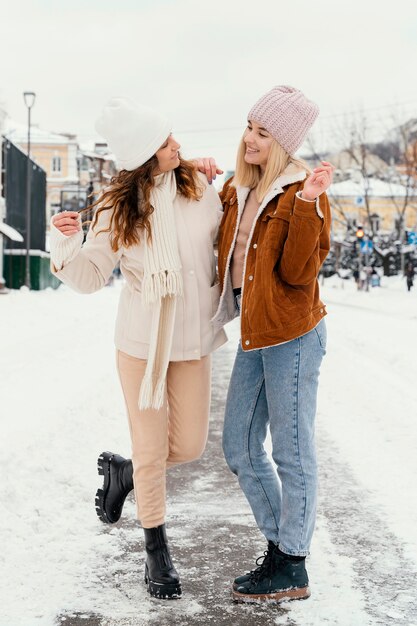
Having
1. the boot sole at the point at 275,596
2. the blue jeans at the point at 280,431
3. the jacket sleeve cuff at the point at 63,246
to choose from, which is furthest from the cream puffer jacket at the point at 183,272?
the boot sole at the point at 275,596

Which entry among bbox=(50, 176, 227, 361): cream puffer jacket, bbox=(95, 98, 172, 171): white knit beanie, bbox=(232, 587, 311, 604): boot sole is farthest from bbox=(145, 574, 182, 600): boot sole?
bbox=(95, 98, 172, 171): white knit beanie

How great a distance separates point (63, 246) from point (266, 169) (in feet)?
2.86

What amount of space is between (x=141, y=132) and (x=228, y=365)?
28.8ft

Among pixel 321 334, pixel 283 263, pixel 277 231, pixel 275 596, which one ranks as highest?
pixel 277 231

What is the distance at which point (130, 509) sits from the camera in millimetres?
5324

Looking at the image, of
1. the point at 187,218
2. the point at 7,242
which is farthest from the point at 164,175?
the point at 7,242

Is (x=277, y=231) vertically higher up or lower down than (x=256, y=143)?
lower down

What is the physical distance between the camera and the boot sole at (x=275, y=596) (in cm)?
380

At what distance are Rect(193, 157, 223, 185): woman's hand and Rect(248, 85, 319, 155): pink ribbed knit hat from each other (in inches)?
15.9

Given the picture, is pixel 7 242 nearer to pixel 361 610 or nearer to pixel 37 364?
pixel 37 364

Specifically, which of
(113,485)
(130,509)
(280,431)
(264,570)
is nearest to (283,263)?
(280,431)

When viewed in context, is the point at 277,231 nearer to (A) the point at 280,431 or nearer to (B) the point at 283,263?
(B) the point at 283,263

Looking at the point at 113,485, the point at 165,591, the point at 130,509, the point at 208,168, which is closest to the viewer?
the point at 165,591

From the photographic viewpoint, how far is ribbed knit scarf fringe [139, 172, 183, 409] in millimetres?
3783
